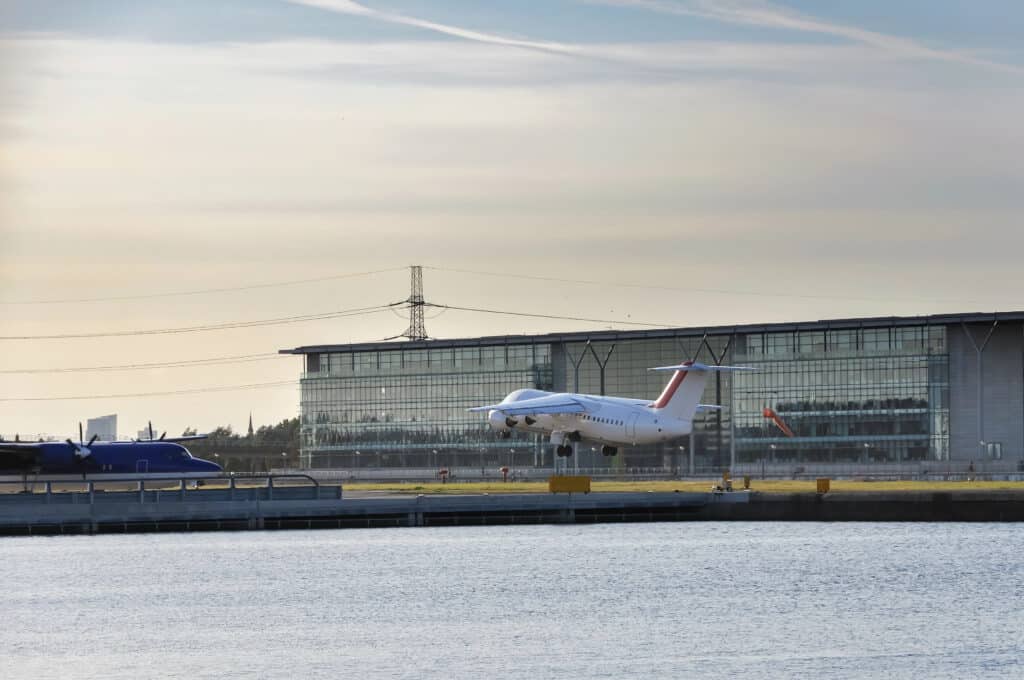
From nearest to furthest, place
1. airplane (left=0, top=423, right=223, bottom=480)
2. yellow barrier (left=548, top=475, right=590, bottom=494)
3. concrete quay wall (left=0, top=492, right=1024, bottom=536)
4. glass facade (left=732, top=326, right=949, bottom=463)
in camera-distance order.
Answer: concrete quay wall (left=0, top=492, right=1024, bottom=536)
yellow barrier (left=548, top=475, right=590, bottom=494)
airplane (left=0, top=423, right=223, bottom=480)
glass facade (left=732, top=326, right=949, bottom=463)

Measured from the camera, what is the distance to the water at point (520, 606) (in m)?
55.8

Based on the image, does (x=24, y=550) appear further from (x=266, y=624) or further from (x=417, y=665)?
(x=417, y=665)

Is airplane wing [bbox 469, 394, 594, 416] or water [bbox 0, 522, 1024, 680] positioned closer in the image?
water [bbox 0, 522, 1024, 680]

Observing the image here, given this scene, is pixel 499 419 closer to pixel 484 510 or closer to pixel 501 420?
pixel 501 420

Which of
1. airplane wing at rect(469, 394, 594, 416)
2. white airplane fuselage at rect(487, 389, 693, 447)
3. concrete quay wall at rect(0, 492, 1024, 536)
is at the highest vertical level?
airplane wing at rect(469, 394, 594, 416)

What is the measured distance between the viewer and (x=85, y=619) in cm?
6875

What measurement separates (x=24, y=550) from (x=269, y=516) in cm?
1635

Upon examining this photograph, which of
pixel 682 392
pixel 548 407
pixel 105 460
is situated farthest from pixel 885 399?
pixel 105 460

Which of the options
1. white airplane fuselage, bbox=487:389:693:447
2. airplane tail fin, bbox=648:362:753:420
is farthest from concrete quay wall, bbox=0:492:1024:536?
airplane tail fin, bbox=648:362:753:420

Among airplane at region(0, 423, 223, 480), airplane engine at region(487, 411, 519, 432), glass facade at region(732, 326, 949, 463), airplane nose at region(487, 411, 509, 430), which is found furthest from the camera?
glass facade at region(732, 326, 949, 463)

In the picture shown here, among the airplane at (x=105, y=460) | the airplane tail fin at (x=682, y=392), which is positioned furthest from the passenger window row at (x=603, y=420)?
the airplane at (x=105, y=460)

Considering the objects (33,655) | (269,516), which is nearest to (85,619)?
(33,655)

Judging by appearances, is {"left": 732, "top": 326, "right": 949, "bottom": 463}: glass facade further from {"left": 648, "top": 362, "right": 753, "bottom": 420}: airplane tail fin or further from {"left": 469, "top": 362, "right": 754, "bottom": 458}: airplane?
{"left": 469, "top": 362, "right": 754, "bottom": 458}: airplane

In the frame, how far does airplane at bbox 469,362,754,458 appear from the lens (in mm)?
154750
